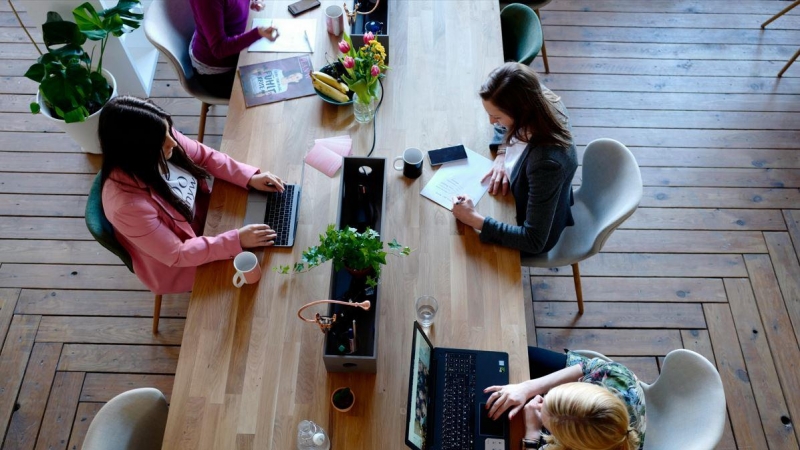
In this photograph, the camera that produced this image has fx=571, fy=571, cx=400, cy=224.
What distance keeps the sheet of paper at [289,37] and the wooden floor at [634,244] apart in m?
0.93

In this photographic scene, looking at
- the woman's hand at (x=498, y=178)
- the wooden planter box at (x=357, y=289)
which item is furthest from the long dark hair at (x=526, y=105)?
the wooden planter box at (x=357, y=289)

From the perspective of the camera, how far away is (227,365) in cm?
190

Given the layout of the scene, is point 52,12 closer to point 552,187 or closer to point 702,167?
point 552,187

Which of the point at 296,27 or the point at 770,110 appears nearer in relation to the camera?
the point at 296,27

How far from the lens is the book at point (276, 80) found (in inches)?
99.7

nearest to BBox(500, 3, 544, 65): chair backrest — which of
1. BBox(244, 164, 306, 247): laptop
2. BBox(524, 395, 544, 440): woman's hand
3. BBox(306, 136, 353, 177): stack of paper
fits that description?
BBox(306, 136, 353, 177): stack of paper

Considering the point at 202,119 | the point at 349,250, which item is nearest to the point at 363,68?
the point at 349,250

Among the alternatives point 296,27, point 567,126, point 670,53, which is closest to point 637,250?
point 567,126

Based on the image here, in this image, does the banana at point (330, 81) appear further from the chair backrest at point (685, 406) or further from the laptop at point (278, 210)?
the chair backrest at point (685, 406)

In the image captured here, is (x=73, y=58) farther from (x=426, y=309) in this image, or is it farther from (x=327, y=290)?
(x=426, y=309)

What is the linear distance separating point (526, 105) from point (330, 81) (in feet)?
2.89

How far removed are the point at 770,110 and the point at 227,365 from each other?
144 inches

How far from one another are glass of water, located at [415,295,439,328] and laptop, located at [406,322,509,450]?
11cm

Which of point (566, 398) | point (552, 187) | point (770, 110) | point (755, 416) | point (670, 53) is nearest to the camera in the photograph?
point (566, 398)
